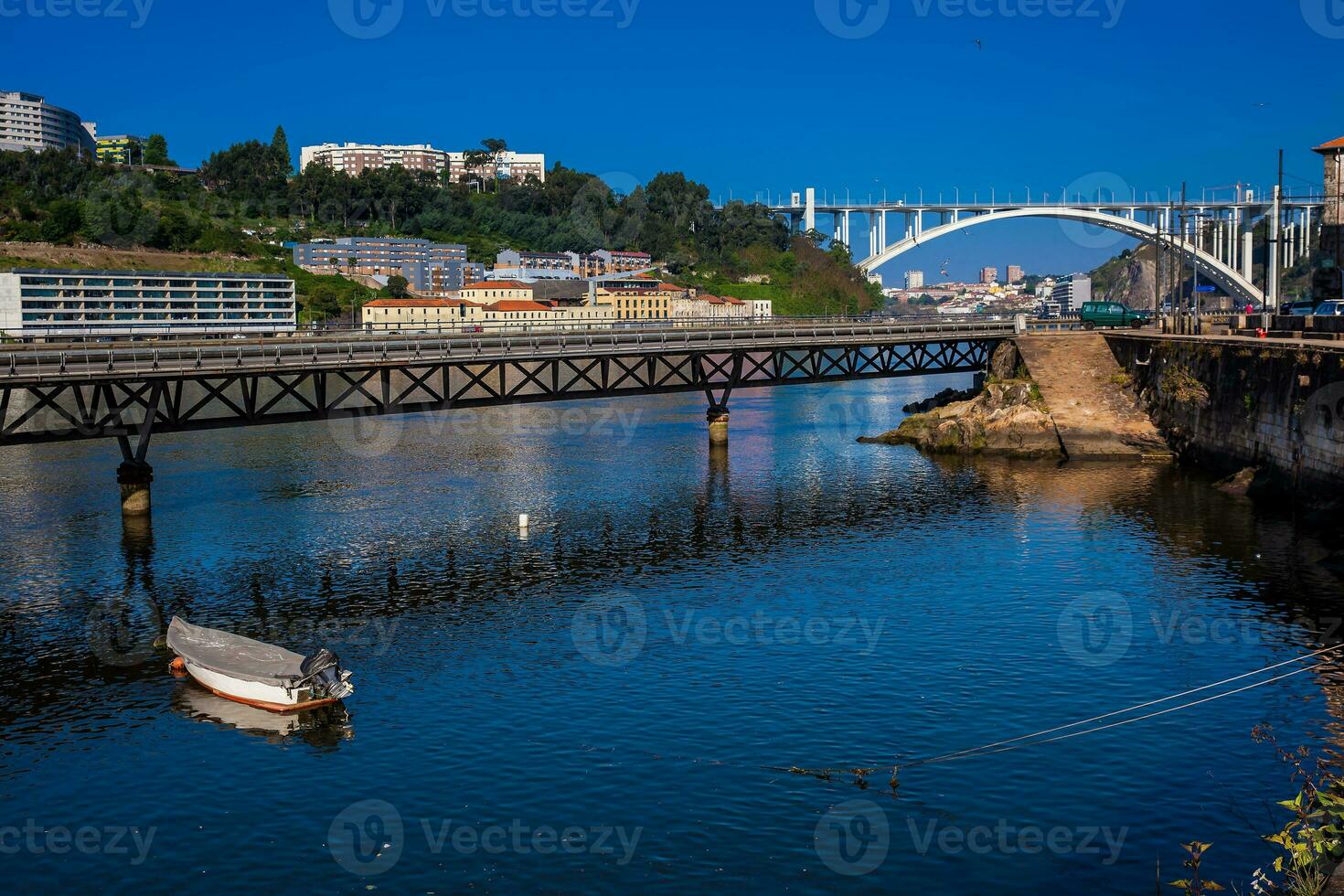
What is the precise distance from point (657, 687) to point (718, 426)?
168ft

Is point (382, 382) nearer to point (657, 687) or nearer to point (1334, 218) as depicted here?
point (657, 687)

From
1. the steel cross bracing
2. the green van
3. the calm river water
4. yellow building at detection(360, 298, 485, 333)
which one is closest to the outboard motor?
the calm river water

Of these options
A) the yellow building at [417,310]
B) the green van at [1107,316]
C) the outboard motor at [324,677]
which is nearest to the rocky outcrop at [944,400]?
the green van at [1107,316]

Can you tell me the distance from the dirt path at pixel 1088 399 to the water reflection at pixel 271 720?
61.3m

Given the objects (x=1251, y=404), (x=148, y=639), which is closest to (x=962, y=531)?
(x=1251, y=404)

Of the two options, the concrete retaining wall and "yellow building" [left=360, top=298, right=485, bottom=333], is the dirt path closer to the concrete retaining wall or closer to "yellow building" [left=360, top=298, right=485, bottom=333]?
the concrete retaining wall

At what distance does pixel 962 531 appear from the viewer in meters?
58.3

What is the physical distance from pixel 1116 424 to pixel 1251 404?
15517 mm

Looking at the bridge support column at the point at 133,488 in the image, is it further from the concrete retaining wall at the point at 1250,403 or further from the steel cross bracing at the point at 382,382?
the concrete retaining wall at the point at 1250,403

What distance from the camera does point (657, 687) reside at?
36812 mm

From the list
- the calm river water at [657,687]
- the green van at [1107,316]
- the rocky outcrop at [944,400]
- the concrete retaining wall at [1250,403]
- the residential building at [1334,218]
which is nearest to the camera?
the calm river water at [657,687]

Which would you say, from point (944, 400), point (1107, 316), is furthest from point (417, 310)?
point (1107, 316)

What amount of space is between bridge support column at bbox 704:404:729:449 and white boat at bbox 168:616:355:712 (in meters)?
51.4

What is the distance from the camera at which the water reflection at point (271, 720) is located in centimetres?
3341
